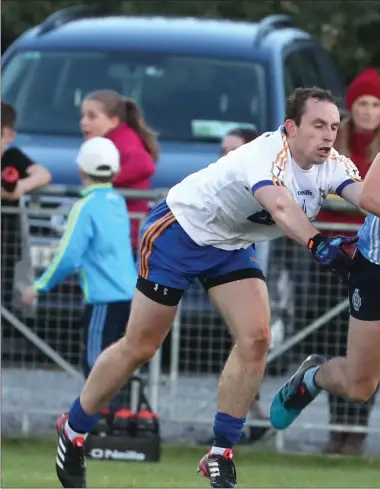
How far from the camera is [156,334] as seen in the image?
26.7 feet

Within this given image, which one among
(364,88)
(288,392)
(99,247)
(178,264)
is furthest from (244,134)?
(178,264)

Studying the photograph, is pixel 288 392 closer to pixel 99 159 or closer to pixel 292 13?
pixel 99 159

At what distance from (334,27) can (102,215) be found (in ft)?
25.8

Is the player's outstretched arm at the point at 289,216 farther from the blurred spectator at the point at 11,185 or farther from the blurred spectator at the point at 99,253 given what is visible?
the blurred spectator at the point at 11,185

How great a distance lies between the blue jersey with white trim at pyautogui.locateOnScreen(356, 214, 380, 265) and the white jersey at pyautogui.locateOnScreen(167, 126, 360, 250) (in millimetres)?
224

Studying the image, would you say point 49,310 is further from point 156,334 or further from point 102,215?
point 156,334

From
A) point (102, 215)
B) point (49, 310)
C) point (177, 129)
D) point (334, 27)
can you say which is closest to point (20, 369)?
point (49, 310)

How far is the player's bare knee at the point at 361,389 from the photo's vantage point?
27.2 feet

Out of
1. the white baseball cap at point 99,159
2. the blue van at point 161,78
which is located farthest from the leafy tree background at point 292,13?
the white baseball cap at point 99,159

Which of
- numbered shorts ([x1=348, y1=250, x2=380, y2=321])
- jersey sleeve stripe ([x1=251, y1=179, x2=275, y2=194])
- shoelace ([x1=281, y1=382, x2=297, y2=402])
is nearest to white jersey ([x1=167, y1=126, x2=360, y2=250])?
jersey sleeve stripe ([x1=251, y1=179, x2=275, y2=194])

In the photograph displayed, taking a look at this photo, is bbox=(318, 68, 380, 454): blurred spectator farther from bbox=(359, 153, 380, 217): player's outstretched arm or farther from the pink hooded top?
bbox=(359, 153, 380, 217): player's outstretched arm

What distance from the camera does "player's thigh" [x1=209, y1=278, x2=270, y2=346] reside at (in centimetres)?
800

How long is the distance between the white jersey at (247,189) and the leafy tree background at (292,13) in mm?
9010

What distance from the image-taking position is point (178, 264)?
8.13 m
